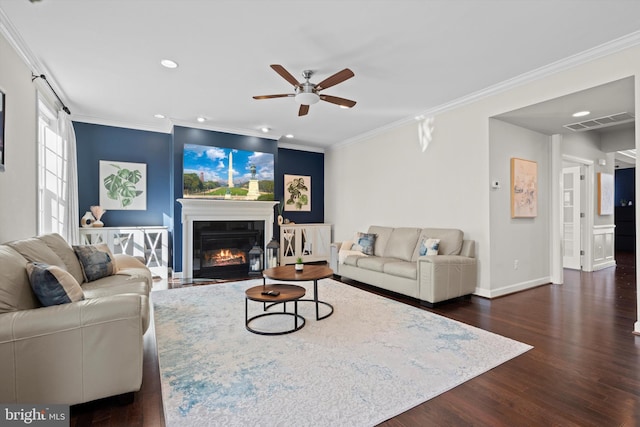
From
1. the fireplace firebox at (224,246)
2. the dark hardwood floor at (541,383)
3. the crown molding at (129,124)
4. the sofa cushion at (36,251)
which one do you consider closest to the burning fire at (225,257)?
the fireplace firebox at (224,246)

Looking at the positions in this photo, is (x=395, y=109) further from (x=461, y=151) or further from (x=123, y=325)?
(x=123, y=325)

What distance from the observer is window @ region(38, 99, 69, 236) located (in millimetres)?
4043

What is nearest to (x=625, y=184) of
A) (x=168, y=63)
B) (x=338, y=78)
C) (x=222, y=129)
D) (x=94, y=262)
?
(x=338, y=78)

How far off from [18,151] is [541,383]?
4.80 metres

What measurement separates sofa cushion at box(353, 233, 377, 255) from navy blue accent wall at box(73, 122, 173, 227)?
11.0 feet

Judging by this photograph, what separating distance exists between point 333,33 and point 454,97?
92.0 inches

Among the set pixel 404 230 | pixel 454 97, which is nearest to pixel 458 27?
pixel 454 97

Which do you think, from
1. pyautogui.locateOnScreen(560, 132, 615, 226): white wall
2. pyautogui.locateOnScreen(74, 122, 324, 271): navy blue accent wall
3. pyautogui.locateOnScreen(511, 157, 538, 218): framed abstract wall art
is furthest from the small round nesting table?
pyautogui.locateOnScreen(560, 132, 615, 226): white wall

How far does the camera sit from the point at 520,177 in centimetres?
448

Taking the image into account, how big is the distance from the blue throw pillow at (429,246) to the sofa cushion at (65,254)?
3992 millimetres

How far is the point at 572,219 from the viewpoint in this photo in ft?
19.9

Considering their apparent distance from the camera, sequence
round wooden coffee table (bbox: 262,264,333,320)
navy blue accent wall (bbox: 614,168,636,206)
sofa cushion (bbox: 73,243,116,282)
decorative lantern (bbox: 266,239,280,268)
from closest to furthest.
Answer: sofa cushion (bbox: 73,243,116,282) < round wooden coffee table (bbox: 262,264,333,320) < decorative lantern (bbox: 266,239,280,268) < navy blue accent wall (bbox: 614,168,636,206)

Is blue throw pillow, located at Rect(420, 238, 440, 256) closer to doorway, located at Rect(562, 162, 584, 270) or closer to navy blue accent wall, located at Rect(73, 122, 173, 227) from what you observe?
doorway, located at Rect(562, 162, 584, 270)

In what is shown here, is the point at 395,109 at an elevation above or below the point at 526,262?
above
